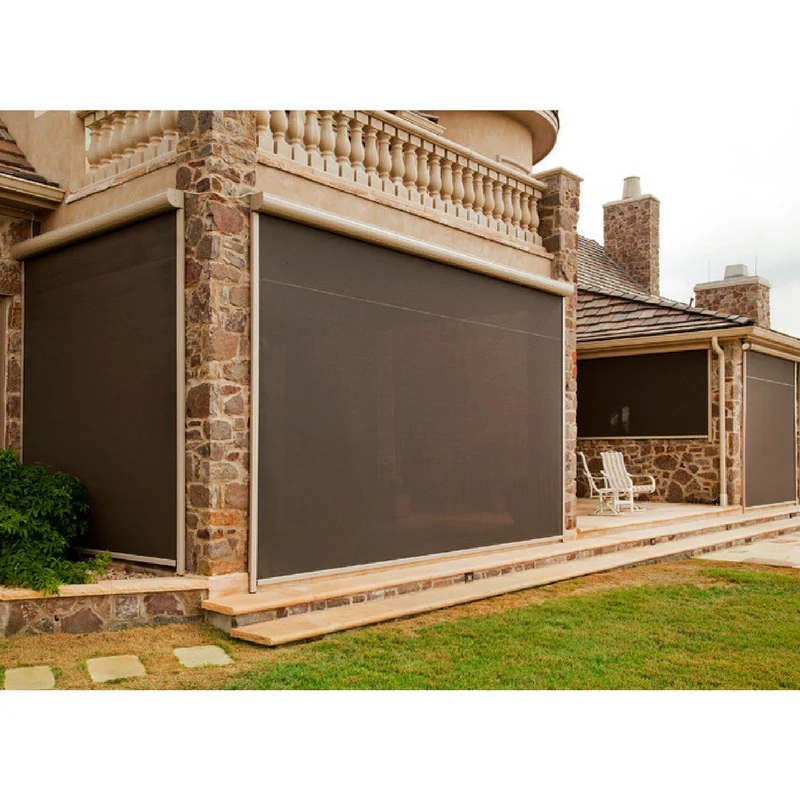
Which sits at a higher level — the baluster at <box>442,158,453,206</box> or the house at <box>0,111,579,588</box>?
the baluster at <box>442,158,453,206</box>

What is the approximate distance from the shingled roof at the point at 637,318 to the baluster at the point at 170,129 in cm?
977

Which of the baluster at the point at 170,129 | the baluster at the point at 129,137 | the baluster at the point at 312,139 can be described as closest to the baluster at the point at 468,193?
the baluster at the point at 312,139

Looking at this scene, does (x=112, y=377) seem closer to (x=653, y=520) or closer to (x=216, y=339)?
(x=216, y=339)

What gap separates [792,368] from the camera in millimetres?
15789

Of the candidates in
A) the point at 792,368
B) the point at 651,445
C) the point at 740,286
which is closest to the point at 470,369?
the point at 651,445

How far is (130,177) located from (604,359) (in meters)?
10.2

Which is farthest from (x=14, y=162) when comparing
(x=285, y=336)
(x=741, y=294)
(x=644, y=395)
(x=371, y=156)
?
(x=741, y=294)

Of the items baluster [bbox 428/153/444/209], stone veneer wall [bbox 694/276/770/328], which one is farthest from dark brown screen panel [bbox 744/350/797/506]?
baluster [bbox 428/153/444/209]

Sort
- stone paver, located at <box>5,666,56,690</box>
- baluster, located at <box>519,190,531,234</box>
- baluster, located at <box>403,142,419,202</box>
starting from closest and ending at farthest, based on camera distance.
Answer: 1. stone paver, located at <box>5,666,56,690</box>
2. baluster, located at <box>403,142,419,202</box>
3. baluster, located at <box>519,190,531,234</box>

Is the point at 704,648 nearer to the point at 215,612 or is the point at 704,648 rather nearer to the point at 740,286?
the point at 215,612

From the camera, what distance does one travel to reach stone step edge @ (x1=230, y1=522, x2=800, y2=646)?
5539 mm

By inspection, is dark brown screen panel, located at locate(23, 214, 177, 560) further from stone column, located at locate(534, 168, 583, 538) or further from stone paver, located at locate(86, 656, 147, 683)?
stone column, located at locate(534, 168, 583, 538)

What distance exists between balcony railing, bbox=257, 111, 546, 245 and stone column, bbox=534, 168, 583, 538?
140mm

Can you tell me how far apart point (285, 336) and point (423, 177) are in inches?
106
